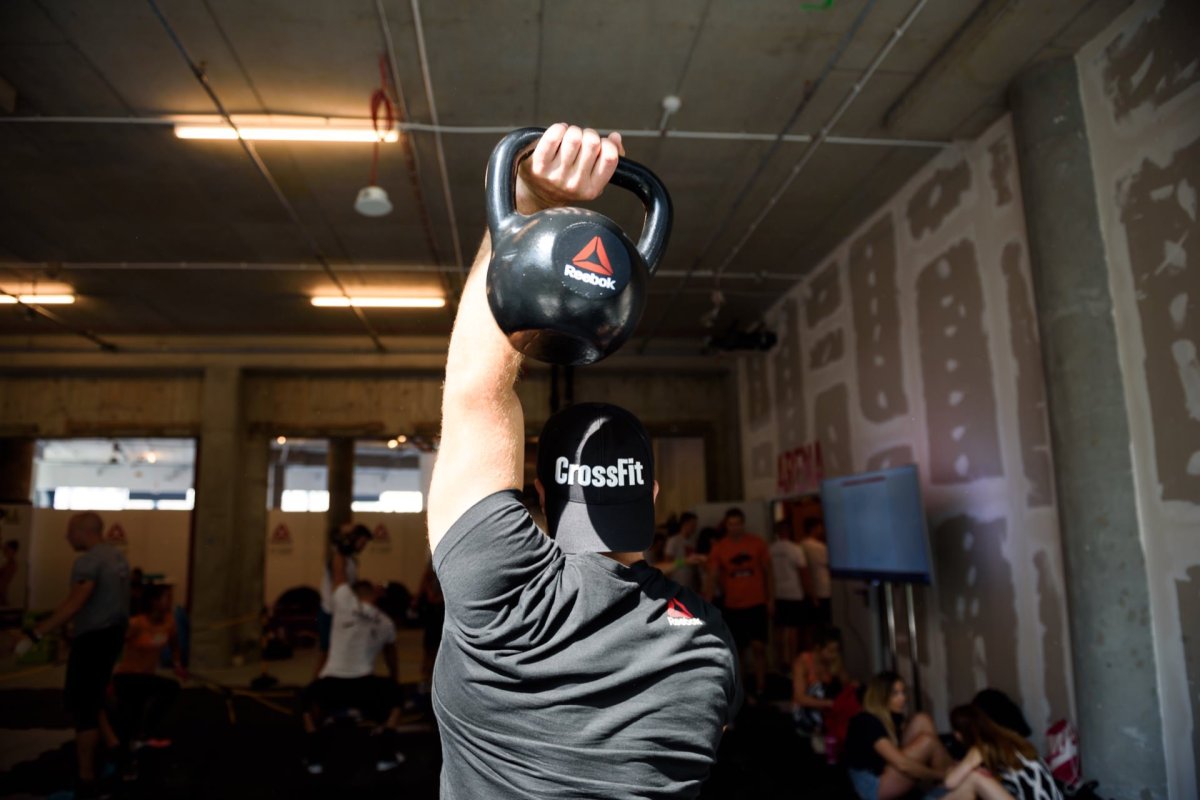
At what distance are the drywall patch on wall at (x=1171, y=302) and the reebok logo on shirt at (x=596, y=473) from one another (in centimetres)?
342

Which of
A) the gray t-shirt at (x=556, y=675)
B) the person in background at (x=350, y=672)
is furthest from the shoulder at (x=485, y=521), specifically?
the person in background at (x=350, y=672)

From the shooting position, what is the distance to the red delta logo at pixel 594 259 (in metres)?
0.73

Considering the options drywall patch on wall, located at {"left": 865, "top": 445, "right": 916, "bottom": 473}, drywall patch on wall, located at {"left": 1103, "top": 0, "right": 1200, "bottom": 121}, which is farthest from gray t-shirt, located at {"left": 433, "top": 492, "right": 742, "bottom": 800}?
drywall patch on wall, located at {"left": 865, "top": 445, "right": 916, "bottom": 473}

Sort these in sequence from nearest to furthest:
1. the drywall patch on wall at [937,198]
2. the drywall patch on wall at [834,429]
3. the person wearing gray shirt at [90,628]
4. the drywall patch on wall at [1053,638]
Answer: the drywall patch on wall at [1053,638], the person wearing gray shirt at [90,628], the drywall patch on wall at [937,198], the drywall patch on wall at [834,429]

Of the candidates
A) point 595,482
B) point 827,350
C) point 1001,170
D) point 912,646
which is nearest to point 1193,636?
point 912,646

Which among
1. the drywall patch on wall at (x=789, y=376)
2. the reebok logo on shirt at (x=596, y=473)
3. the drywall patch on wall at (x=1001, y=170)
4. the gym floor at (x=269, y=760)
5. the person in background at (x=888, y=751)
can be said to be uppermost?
the drywall patch on wall at (x=1001, y=170)

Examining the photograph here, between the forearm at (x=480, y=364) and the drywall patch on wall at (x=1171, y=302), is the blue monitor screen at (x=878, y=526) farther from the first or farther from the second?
the forearm at (x=480, y=364)

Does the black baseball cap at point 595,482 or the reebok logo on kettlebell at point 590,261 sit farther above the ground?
the reebok logo on kettlebell at point 590,261

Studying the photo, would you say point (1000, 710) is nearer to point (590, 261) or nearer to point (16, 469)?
point (590, 261)

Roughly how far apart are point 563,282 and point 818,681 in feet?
16.9

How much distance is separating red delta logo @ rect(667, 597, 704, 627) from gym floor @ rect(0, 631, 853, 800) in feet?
13.2

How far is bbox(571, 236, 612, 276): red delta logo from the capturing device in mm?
726

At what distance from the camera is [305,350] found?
9.92m

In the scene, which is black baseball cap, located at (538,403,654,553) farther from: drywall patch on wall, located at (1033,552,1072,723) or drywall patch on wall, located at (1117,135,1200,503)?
drywall patch on wall, located at (1033,552,1072,723)
